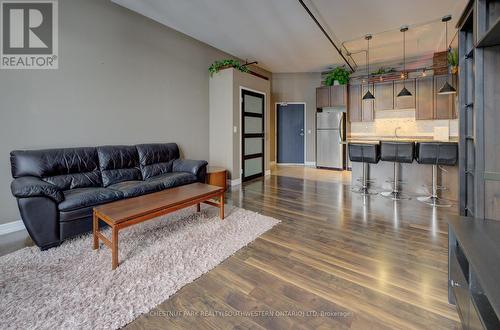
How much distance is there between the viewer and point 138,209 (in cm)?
231

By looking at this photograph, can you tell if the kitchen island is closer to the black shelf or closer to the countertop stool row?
the countertop stool row

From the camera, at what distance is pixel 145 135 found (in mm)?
4250

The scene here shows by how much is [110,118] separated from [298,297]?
3603 mm

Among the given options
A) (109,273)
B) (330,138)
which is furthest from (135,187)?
(330,138)

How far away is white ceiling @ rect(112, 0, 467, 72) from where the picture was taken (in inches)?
146

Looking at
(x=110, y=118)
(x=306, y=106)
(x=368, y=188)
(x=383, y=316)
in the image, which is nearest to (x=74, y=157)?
(x=110, y=118)

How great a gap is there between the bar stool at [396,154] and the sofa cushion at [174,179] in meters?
3.14

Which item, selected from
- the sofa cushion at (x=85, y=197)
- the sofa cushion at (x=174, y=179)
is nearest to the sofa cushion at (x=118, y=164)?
the sofa cushion at (x=174, y=179)

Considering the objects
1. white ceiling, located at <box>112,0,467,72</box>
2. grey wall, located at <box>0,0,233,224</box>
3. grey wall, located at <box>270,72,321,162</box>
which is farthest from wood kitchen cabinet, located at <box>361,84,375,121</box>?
grey wall, located at <box>0,0,233,224</box>

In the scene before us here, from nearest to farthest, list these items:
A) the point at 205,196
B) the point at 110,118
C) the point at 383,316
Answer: the point at 383,316 < the point at 205,196 < the point at 110,118

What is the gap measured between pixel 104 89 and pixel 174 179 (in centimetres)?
171

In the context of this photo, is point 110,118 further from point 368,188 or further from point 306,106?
point 306,106

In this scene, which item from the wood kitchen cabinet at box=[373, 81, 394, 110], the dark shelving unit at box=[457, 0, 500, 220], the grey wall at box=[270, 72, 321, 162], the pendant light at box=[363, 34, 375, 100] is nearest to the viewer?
the dark shelving unit at box=[457, 0, 500, 220]

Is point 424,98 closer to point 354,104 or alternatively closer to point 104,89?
point 354,104
